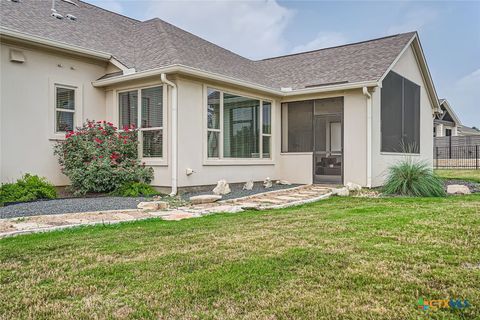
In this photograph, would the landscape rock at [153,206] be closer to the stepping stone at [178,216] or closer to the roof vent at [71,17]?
the stepping stone at [178,216]

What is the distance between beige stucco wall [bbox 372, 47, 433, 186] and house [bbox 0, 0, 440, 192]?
0.21 ft

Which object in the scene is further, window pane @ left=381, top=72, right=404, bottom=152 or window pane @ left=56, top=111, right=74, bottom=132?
window pane @ left=381, top=72, right=404, bottom=152

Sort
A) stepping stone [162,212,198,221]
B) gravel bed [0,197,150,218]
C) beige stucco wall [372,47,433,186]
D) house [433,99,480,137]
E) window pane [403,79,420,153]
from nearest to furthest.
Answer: stepping stone [162,212,198,221]
gravel bed [0,197,150,218]
beige stucco wall [372,47,433,186]
window pane [403,79,420,153]
house [433,99,480,137]

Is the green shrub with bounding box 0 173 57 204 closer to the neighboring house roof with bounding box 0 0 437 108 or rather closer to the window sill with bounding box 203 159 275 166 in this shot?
the neighboring house roof with bounding box 0 0 437 108

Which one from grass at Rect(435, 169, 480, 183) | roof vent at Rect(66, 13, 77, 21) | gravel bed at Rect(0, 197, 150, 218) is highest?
roof vent at Rect(66, 13, 77, 21)

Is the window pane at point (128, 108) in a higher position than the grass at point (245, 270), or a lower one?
higher

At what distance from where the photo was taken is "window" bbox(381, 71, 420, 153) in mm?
11698

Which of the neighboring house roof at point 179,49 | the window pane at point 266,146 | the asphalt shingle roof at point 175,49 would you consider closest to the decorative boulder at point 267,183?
the window pane at point 266,146

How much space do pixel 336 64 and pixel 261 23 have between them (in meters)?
6.15

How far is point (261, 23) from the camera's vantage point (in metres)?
17.7

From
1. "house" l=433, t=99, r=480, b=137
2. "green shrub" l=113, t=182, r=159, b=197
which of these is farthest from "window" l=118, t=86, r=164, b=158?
"house" l=433, t=99, r=480, b=137

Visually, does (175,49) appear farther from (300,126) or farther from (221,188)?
(300,126)

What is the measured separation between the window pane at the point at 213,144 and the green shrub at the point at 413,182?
4.44 m

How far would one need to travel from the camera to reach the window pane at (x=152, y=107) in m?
9.51
